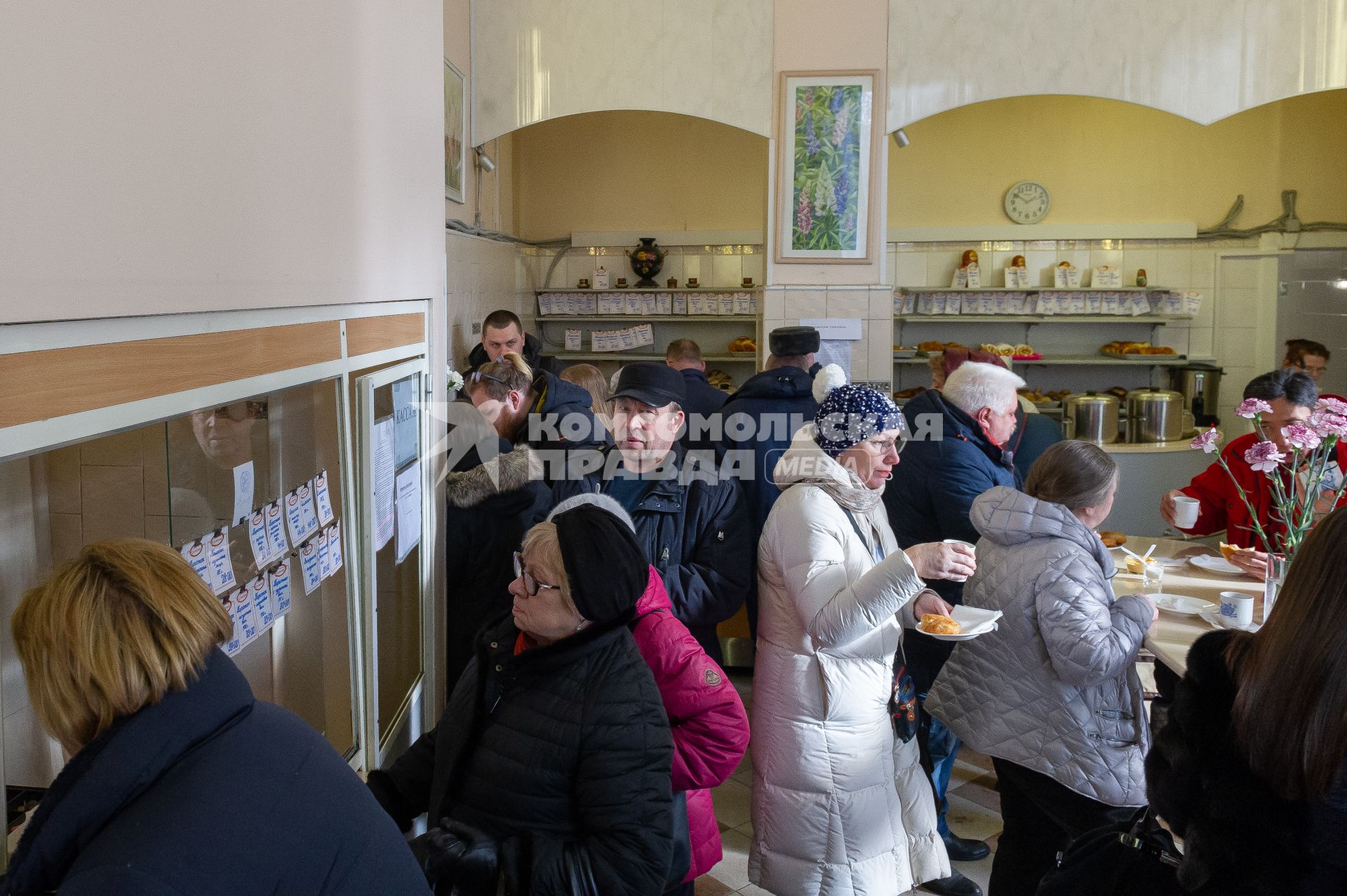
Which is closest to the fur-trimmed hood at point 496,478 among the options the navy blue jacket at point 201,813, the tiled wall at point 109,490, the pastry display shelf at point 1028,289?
the tiled wall at point 109,490

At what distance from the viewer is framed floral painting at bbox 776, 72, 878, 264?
7059 mm

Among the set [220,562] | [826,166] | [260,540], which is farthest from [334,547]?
[826,166]

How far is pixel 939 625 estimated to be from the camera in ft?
9.07

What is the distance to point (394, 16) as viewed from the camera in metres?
2.80

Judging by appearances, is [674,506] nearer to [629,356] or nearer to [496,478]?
[496,478]

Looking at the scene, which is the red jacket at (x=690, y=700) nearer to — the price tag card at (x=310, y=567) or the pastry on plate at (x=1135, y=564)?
the price tag card at (x=310, y=567)

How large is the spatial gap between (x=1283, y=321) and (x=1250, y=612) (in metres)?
6.55

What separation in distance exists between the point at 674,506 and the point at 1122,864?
1.51m

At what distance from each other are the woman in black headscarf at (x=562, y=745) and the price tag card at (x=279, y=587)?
0.47 m

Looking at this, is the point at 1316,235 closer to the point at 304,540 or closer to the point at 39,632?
the point at 304,540

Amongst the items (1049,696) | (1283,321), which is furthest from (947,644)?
(1283,321)

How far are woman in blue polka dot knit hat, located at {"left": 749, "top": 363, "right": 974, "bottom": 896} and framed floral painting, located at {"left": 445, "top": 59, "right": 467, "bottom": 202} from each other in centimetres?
443

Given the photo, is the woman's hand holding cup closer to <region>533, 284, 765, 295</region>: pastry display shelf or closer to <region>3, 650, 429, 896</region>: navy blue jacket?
<region>3, 650, 429, 896</region>: navy blue jacket

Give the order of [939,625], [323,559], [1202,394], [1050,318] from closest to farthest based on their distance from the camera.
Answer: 1. [323,559]
2. [939,625]
3. [1202,394]
4. [1050,318]
